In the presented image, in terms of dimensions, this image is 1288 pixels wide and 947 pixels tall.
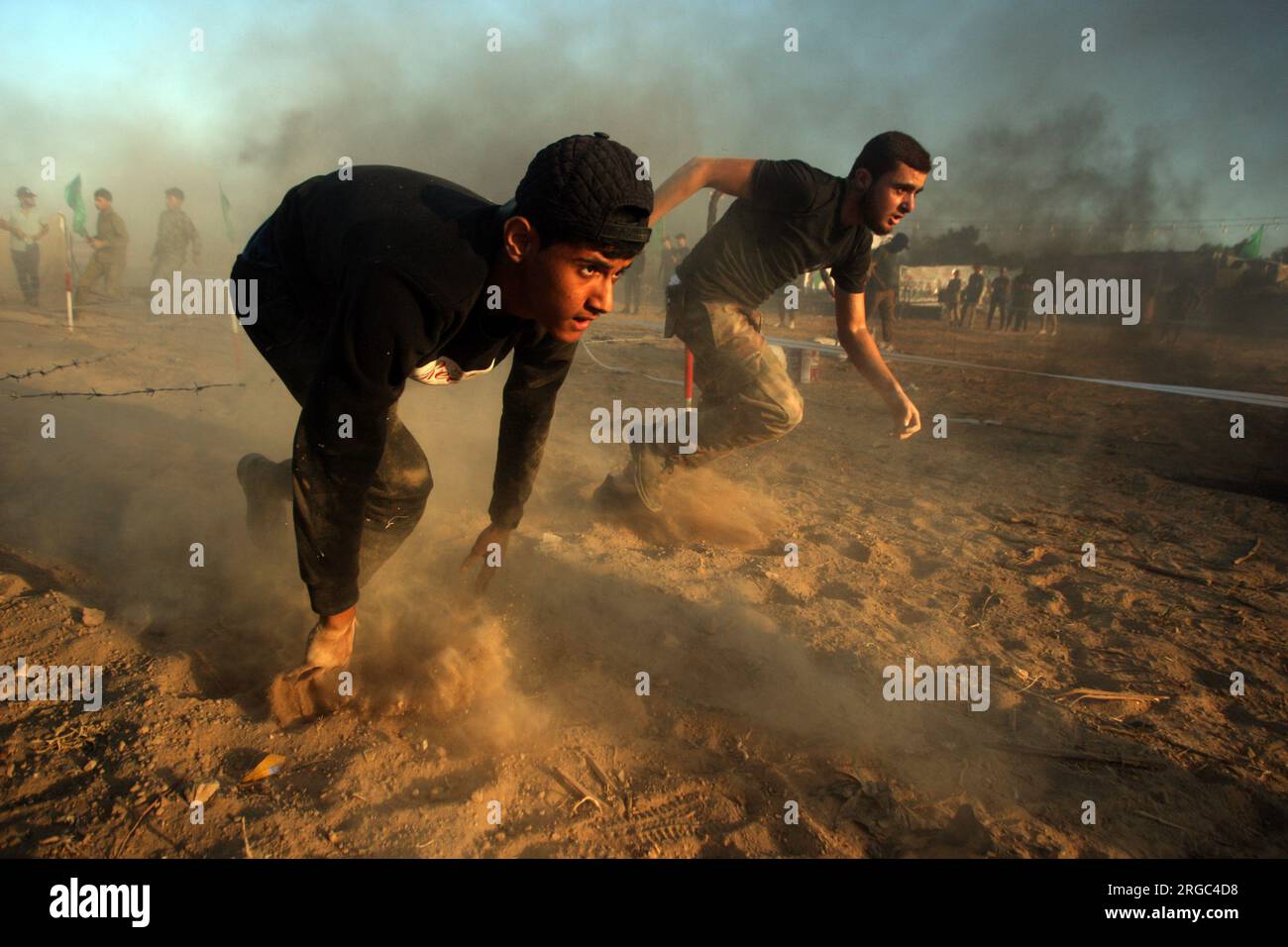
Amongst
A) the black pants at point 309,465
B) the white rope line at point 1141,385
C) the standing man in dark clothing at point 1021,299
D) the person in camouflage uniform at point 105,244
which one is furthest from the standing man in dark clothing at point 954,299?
the black pants at point 309,465

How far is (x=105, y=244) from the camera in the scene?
11.5m

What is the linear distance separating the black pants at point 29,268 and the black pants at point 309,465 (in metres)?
12.3

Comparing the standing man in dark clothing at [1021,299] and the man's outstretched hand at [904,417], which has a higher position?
the standing man in dark clothing at [1021,299]

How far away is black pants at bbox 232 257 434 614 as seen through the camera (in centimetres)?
188

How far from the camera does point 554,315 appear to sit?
1.92 metres

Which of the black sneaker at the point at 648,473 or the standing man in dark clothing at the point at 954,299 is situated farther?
the standing man in dark clothing at the point at 954,299

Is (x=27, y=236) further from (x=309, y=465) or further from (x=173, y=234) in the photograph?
(x=309, y=465)

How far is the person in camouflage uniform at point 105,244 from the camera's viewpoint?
11203mm

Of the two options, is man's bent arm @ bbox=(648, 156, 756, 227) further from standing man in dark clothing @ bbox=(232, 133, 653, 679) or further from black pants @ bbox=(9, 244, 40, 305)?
black pants @ bbox=(9, 244, 40, 305)

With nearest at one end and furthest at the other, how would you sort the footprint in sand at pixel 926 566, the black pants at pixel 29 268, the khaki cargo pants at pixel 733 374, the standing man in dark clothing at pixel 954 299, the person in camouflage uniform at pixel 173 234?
the footprint in sand at pixel 926 566 < the khaki cargo pants at pixel 733 374 < the black pants at pixel 29 268 < the person in camouflage uniform at pixel 173 234 < the standing man in dark clothing at pixel 954 299

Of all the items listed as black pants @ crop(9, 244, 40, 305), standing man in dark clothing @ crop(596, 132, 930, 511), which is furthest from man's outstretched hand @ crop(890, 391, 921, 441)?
black pants @ crop(9, 244, 40, 305)

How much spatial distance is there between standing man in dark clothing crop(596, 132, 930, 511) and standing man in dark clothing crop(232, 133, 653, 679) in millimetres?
1365

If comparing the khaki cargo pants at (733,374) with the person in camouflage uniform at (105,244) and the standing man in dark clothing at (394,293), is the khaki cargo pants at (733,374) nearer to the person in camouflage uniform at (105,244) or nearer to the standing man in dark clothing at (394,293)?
the standing man in dark clothing at (394,293)
